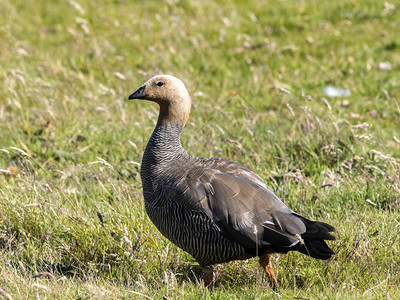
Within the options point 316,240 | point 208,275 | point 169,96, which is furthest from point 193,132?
point 316,240

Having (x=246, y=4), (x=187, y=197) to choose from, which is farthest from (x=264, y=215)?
(x=246, y=4)

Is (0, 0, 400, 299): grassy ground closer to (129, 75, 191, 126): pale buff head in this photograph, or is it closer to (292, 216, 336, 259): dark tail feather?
(292, 216, 336, 259): dark tail feather

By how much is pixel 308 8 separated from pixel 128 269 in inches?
254

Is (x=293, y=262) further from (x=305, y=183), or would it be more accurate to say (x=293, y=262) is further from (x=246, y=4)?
(x=246, y=4)

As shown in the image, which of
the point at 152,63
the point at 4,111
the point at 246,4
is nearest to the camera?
the point at 4,111

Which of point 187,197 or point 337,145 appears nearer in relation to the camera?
point 187,197

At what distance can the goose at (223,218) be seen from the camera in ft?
13.2

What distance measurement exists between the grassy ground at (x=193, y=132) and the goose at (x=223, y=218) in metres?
0.24

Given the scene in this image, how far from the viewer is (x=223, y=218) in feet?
13.5

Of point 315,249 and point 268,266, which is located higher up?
point 315,249

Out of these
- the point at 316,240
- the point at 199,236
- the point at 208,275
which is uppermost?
the point at 316,240

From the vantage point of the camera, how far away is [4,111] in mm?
7230

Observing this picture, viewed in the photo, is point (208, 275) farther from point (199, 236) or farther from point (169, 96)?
point (169, 96)

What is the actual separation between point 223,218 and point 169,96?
1.13 metres
